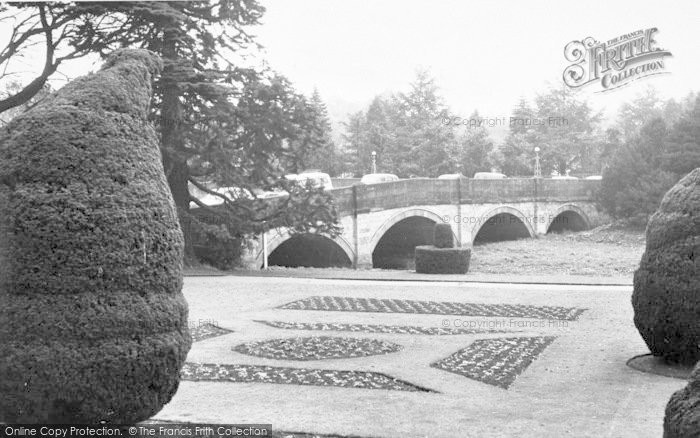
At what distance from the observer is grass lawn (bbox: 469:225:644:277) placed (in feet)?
92.6

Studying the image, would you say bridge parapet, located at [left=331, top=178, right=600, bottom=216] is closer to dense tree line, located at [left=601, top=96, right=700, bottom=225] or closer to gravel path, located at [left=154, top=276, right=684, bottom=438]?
dense tree line, located at [left=601, top=96, right=700, bottom=225]

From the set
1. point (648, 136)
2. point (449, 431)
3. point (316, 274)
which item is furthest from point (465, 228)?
point (449, 431)

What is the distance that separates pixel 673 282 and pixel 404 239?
91.8ft

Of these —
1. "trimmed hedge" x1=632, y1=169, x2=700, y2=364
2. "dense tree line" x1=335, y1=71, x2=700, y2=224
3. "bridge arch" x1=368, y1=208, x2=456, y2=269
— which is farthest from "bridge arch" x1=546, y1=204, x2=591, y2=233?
"trimmed hedge" x1=632, y1=169, x2=700, y2=364

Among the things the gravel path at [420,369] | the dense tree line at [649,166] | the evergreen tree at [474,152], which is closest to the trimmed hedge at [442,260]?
the gravel path at [420,369]

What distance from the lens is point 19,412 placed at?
5070 mm

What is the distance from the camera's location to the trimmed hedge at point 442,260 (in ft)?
77.7

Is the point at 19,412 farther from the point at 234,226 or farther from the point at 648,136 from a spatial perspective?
the point at 648,136

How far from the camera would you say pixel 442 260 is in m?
23.7

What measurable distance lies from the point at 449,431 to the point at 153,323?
105 inches

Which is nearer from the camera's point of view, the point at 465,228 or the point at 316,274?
the point at 316,274

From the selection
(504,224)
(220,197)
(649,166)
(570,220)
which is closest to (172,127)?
(220,197)

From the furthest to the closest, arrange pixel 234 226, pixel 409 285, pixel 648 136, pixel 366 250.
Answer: pixel 648 136 < pixel 366 250 < pixel 234 226 < pixel 409 285

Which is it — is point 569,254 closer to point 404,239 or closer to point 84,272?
point 404,239
